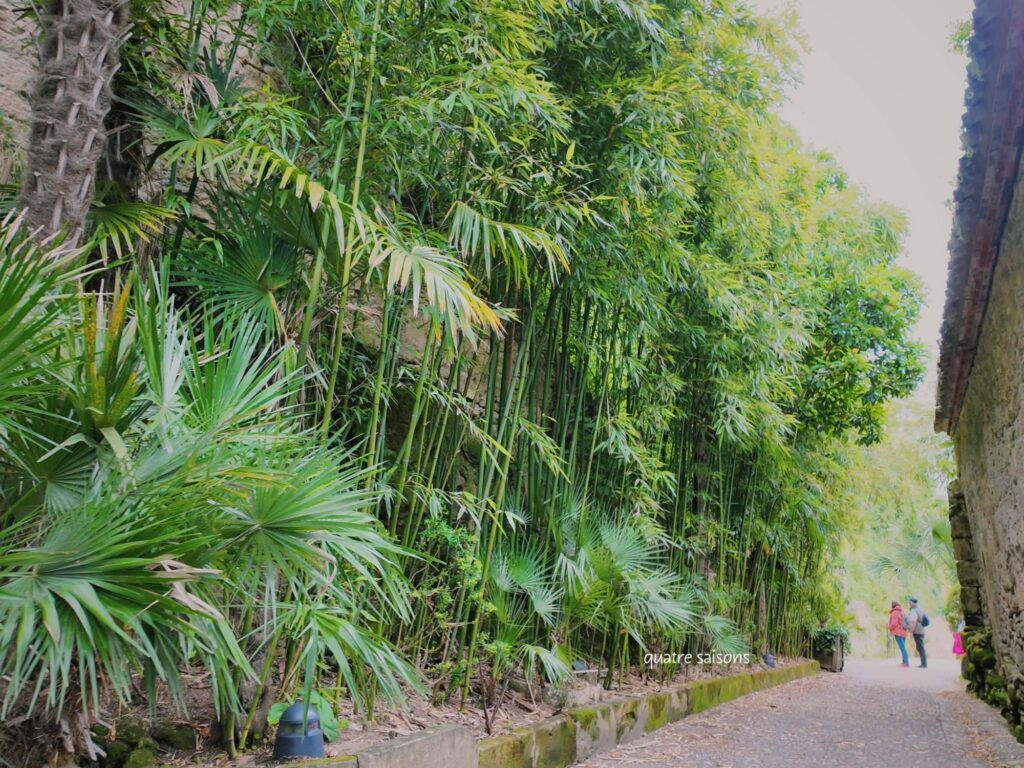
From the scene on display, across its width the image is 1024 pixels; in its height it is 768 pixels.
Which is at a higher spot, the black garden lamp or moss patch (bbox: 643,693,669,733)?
the black garden lamp

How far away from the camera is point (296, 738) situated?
212 cm

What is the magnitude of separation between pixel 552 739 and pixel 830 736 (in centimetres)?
238

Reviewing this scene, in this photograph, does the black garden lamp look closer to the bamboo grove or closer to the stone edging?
the stone edging

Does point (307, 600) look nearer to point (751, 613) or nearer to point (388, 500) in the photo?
point (388, 500)

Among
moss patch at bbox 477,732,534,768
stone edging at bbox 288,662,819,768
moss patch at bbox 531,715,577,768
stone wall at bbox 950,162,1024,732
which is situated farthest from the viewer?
stone wall at bbox 950,162,1024,732

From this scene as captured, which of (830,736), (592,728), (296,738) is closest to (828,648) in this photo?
(830,736)

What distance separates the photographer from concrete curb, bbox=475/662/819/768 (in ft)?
10.00

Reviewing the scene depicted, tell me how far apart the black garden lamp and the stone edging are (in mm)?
44

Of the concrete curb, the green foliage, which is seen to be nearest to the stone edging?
the concrete curb

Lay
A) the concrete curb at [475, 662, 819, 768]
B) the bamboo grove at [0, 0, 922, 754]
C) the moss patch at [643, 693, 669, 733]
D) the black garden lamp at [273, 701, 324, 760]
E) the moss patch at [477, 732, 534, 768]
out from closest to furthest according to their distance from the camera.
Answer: the bamboo grove at [0, 0, 922, 754], the black garden lamp at [273, 701, 324, 760], the moss patch at [477, 732, 534, 768], the concrete curb at [475, 662, 819, 768], the moss patch at [643, 693, 669, 733]

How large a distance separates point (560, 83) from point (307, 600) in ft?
8.91

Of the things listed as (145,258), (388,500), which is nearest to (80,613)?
(388,500)

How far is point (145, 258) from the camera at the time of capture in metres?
2.62

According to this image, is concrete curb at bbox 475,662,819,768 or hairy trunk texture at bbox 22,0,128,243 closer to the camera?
hairy trunk texture at bbox 22,0,128,243
